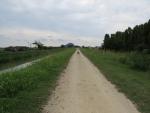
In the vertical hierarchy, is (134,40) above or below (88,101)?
above

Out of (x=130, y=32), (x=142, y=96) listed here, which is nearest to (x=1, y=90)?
(x=142, y=96)

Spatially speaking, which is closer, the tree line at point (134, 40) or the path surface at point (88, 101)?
the path surface at point (88, 101)

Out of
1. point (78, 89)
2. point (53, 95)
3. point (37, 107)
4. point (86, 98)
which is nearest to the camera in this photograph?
point (37, 107)

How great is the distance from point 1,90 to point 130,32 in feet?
218

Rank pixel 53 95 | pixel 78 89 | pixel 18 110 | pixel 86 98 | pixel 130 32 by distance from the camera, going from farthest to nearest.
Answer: pixel 130 32, pixel 78 89, pixel 53 95, pixel 86 98, pixel 18 110

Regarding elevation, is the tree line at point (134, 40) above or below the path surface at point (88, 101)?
above

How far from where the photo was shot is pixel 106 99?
36.4 ft

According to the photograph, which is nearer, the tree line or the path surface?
the path surface

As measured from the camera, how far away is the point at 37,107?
31.4ft

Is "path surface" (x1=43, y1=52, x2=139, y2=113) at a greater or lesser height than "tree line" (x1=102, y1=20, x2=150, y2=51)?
lesser

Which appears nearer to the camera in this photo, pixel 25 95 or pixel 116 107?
pixel 116 107

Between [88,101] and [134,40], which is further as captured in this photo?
[134,40]

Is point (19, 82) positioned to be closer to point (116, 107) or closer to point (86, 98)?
point (86, 98)

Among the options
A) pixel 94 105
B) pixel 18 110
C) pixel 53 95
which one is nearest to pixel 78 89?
pixel 53 95
